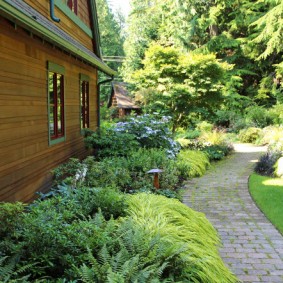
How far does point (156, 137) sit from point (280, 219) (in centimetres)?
602

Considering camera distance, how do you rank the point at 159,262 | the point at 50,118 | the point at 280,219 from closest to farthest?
the point at 159,262
the point at 280,219
the point at 50,118

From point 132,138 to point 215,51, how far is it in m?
17.8

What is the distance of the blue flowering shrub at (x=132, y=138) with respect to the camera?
9.67m

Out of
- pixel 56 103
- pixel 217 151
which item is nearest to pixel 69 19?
pixel 56 103

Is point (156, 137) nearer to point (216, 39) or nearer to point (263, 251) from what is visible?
point (263, 251)

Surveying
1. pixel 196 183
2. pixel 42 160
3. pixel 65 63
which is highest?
pixel 65 63

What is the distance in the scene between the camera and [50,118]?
7.36m

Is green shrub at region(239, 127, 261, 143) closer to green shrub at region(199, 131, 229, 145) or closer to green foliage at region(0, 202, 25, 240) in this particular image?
green shrub at region(199, 131, 229, 145)

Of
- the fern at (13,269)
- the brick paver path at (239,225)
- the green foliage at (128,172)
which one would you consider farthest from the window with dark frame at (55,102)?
the fern at (13,269)

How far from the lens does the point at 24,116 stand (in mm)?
5707

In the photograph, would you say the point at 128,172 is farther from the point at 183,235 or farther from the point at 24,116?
the point at 183,235

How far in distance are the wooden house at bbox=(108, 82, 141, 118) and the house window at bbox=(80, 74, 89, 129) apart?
18.6 metres

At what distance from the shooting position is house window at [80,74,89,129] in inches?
414

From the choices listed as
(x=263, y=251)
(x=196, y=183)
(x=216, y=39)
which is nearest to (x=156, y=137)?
(x=196, y=183)
